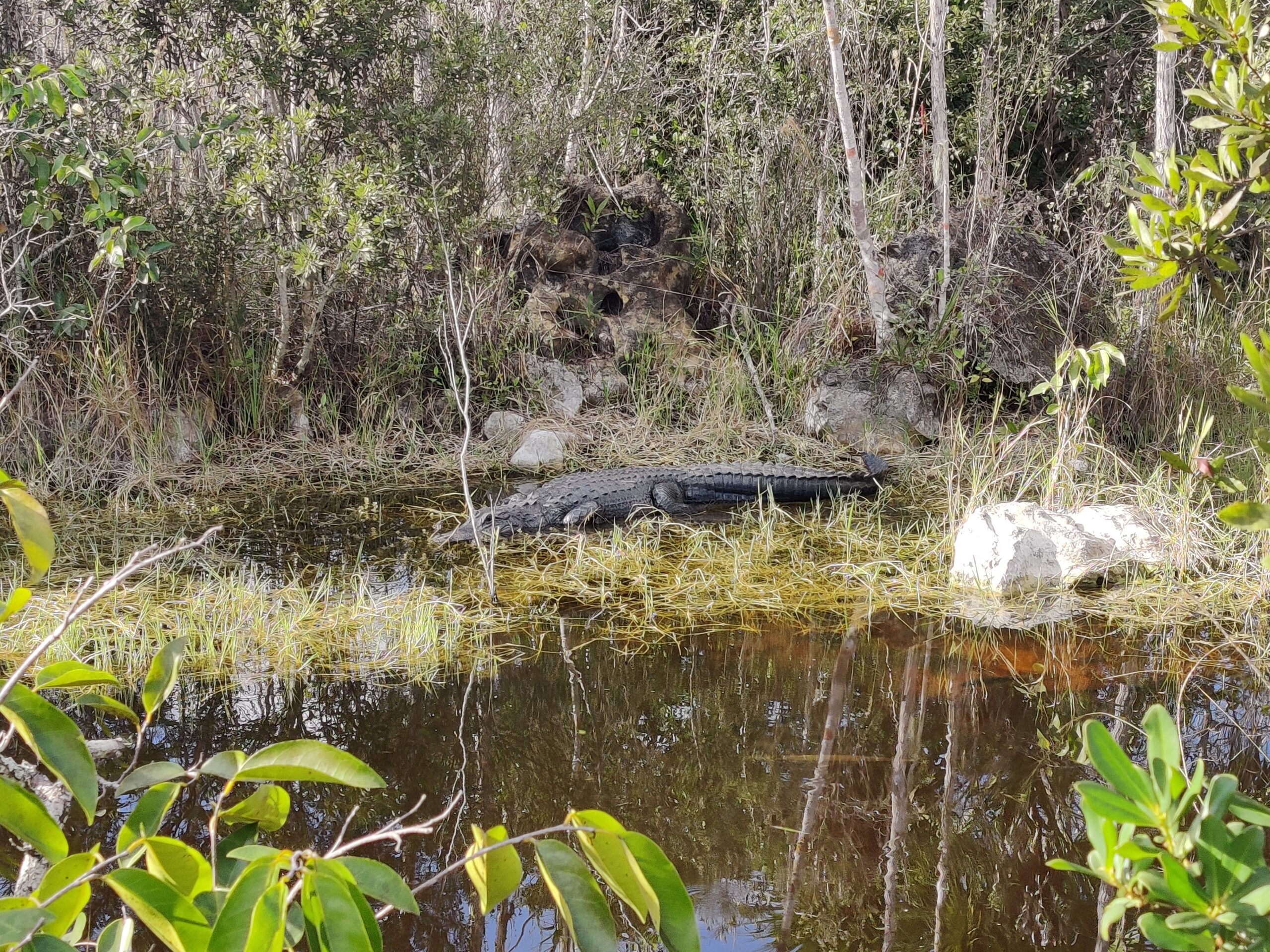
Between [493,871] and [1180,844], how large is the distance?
1.96 ft

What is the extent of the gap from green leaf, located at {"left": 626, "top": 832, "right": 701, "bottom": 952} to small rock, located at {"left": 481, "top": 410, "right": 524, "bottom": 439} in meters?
5.55

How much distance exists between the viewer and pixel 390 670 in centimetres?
Answer: 331

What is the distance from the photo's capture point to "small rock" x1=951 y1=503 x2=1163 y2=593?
3.91 meters

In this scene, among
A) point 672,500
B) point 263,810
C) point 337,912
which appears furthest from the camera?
point 672,500

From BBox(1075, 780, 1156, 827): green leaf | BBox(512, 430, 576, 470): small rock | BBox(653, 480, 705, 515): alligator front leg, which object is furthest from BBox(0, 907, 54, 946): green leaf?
BBox(512, 430, 576, 470): small rock

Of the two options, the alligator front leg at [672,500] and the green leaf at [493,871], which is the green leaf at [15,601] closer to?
the green leaf at [493,871]

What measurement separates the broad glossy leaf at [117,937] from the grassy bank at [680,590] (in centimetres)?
246

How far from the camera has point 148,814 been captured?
0.95 m

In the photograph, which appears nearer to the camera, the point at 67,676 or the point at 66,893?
the point at 66,893

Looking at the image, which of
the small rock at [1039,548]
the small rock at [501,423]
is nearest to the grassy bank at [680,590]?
the small rock at [1039,548]

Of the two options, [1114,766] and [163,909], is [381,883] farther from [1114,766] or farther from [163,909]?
[1114,766]

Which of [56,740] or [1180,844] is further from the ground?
[56,740]

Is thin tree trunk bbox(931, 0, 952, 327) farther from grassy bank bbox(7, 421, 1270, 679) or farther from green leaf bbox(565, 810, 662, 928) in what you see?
green leaf bbox(565, 810, 662, 928)

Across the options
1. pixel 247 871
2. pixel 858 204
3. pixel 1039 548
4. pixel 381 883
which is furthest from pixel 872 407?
pixel 247 871
